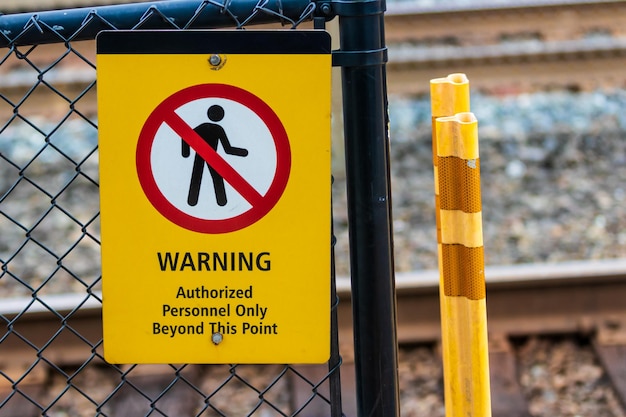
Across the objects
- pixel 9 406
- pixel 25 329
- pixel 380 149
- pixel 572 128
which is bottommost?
pixel 9 406

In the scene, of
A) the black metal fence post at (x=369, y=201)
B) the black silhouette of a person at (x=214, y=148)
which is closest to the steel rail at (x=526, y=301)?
the black metal fence post at (x=369, y=201)

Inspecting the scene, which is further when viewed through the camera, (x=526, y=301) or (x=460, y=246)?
(x=526, y=301)

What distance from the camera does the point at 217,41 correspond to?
206 cm

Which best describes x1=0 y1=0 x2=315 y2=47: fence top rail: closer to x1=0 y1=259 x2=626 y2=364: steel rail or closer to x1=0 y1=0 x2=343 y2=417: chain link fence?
x1=0 y1=0 x2=343 y2=417: chain link fence

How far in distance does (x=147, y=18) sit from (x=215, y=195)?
17.8 inches

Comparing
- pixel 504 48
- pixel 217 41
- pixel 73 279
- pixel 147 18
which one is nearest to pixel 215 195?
pixel 217 41

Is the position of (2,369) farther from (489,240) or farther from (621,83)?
(621,83)

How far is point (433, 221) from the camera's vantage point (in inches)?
208

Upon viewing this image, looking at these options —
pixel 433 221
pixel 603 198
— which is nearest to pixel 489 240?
pixel 433 221

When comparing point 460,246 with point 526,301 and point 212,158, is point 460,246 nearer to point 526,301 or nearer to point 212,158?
point 212,158

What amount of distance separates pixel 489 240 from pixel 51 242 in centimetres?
238

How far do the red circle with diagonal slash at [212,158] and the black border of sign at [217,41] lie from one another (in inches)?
3.4

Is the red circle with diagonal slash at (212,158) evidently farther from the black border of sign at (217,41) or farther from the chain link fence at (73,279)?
the chain link fence at (73,279)

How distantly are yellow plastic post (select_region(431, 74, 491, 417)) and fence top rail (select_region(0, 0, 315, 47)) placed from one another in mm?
484
